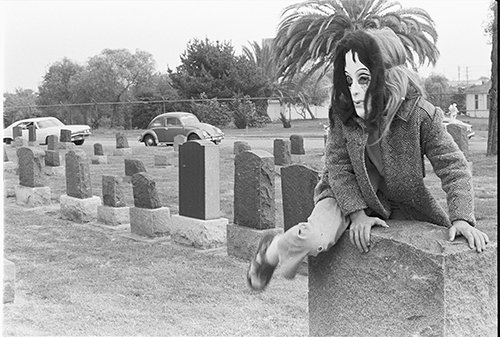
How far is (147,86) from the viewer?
39938 mm

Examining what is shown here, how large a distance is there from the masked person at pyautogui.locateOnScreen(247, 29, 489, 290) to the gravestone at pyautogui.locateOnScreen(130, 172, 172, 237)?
15.7 feet

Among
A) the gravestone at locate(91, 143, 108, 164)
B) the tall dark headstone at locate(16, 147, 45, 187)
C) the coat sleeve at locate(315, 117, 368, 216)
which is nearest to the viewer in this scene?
the coat sleeve at locate(315, 117, 368, 216)

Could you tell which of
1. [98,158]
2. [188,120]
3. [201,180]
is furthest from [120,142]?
[201,180]

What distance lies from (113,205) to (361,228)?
19.8 feet

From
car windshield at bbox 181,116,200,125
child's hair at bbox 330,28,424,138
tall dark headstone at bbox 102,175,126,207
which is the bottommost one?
tall dark headstone at bbox 102,175,126,207

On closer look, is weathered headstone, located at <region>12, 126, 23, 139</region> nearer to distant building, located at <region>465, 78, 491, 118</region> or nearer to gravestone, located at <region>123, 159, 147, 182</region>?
gravestone, located at <region>123, 159, 147, 182</region>

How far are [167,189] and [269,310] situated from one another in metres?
7.05

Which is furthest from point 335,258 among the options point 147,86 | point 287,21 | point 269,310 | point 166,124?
point 147,86

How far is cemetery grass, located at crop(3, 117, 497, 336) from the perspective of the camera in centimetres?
463

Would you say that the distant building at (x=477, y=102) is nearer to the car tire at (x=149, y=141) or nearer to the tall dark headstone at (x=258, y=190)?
the car tire at (x=149, y=141)

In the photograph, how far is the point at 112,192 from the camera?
28.1ft

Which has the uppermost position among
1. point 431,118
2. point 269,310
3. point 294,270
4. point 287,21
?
point 287,21

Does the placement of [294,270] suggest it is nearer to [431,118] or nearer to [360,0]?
[431,118]

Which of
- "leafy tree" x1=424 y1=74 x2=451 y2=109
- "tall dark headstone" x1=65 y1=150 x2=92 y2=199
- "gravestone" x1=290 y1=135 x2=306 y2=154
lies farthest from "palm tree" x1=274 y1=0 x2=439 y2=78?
"tall dark headstone" x1=65 y1=150 x2=92 y2=199
